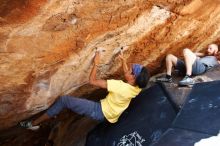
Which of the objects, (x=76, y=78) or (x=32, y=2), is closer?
(x=32, y=2)

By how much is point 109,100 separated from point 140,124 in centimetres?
45

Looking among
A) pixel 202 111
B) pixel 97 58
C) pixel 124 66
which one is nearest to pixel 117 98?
pixel 124 66

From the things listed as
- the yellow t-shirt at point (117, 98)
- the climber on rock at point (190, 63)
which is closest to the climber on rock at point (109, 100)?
the yellow t-shirt at point (117, 98)

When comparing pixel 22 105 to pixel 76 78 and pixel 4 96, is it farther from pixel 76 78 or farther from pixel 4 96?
pixel 76 78

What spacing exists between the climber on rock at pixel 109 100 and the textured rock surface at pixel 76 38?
141 millimetres

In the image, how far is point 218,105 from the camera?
3.64 metres

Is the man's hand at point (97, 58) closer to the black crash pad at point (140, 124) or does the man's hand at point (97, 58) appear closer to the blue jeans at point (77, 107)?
the blue jeans at point (77, 107)

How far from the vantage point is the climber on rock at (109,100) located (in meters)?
4.09

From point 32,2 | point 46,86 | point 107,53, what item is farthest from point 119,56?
point 32,2

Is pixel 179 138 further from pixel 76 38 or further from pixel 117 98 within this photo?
pixel 76 38

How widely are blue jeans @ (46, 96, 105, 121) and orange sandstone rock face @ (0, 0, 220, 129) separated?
143 millimetres

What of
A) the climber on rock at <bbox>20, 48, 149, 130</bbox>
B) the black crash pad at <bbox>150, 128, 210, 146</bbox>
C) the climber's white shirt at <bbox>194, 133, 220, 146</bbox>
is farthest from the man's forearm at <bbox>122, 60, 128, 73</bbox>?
the climber's white shirt at <bbox>194, 133, 220, 146</bbox>

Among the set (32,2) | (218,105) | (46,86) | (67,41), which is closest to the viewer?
(32,2)

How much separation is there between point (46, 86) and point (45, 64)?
44 cm
